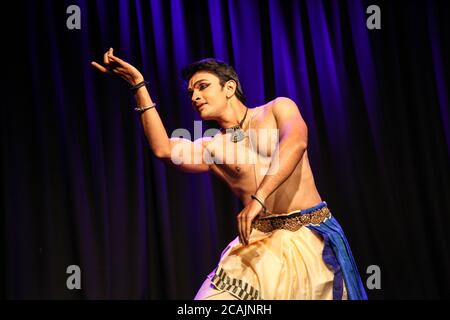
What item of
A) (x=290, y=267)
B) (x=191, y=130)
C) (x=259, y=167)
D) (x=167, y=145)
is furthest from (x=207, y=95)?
(x=191, y=130)

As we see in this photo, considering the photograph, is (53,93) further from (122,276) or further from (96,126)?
(122,276)

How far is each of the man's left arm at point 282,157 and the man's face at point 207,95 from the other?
0.83 feet

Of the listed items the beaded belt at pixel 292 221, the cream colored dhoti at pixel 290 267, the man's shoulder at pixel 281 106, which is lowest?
the cream colored dhoti at pixel 290 267

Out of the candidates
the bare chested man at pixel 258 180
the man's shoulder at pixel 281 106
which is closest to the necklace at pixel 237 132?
the bare chested man at pixel 258 180

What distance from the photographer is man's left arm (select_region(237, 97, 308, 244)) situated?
4.96ft

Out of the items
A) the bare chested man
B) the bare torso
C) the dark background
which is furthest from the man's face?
the dark background

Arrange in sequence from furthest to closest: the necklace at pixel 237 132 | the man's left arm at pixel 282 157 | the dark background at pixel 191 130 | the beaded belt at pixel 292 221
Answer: the dark background at pixel 191 130 → the necklace at pixel 237 132 → the beaded belt at pixel 292 221 → the man's left arm at pixel 282 157

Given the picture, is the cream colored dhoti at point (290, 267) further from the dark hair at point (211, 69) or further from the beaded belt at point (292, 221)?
the dark hair at point (211, 69)

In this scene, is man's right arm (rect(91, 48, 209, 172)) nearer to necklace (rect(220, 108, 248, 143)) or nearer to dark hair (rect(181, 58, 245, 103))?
necklace (rect(220, 108, 248, 143))

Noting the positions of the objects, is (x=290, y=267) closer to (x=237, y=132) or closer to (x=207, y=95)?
(x=237, y=132)

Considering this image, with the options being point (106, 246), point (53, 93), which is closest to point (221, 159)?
point (106, 246)

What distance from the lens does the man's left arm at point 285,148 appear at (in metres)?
1.59

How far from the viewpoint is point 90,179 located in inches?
119

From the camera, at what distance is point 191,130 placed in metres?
3.15
